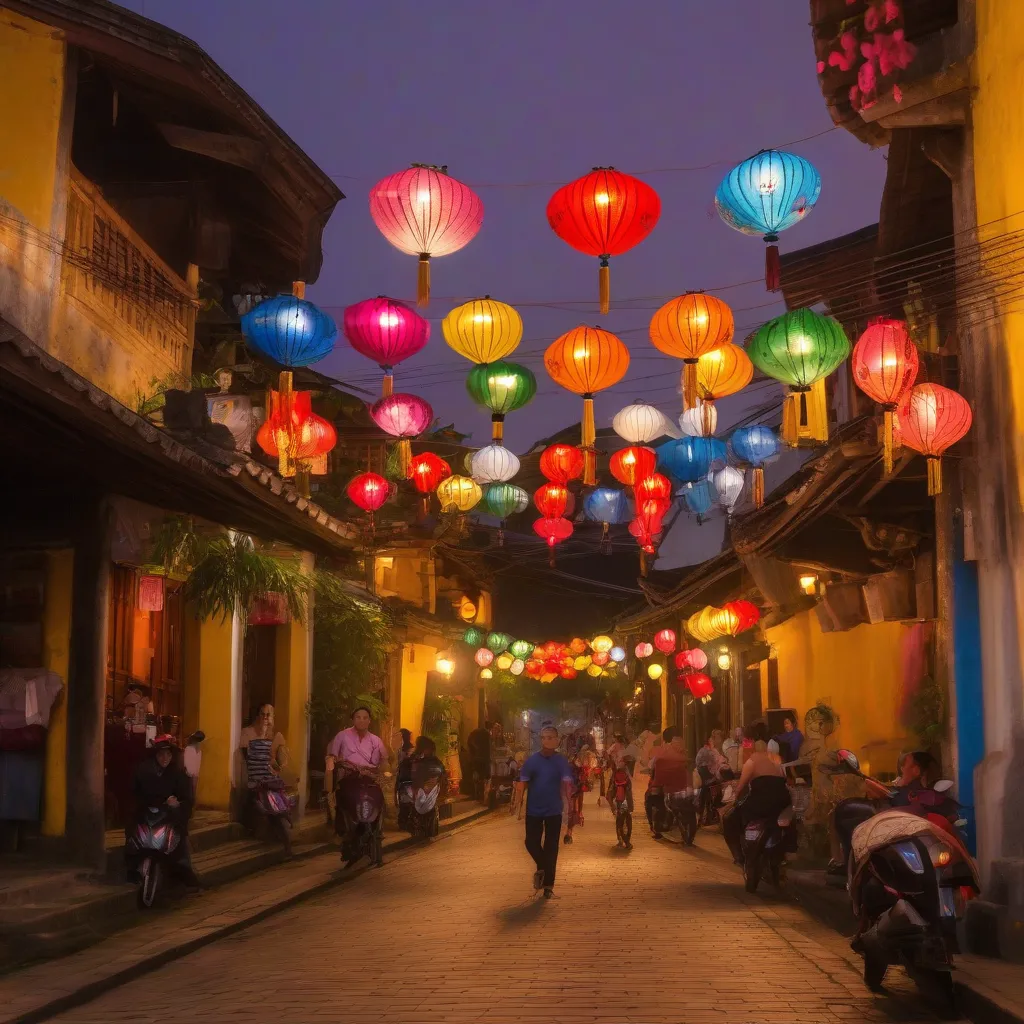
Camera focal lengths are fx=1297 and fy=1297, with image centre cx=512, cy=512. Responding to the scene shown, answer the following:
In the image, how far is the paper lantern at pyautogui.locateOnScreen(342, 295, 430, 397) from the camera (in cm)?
1394

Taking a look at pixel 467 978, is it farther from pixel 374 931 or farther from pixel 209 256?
pixel 209 256

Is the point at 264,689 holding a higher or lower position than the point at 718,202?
lower

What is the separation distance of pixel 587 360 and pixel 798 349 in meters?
2.94

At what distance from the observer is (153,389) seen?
1677 centimetres

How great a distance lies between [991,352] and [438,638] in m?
27.1

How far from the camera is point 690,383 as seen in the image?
13.5m

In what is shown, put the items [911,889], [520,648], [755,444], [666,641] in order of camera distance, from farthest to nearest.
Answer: [520,648] → [666,641] → [755,444] → [911,889]

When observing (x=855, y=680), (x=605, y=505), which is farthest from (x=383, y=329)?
(x=855, y=680)

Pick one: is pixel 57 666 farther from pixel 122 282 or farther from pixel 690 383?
pixel 690 383

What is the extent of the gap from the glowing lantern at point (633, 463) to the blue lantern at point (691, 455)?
0.57 m

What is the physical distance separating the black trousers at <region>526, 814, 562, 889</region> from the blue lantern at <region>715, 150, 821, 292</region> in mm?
6674

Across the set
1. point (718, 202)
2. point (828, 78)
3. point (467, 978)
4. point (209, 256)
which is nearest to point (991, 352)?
point (718, 202)

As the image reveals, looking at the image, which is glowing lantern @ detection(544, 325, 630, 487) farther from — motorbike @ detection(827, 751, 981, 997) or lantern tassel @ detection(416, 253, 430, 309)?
motorbike @ detection(827, 751, 981, 997)

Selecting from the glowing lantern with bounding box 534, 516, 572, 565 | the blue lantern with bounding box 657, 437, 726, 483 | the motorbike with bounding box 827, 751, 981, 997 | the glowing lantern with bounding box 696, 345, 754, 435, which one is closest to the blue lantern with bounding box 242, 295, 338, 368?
the glowing lantern with bounding box 696, 345, 754, 435
